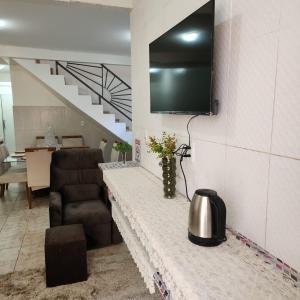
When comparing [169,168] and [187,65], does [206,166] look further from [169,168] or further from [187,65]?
[187,65]

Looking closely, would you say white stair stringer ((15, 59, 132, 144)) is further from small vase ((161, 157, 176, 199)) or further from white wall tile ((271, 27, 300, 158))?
white wall tile ((271, 27, 300, 158))

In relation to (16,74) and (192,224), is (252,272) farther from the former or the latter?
(16,74)

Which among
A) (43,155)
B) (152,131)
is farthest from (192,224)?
(43,155)

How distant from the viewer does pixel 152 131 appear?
235cm

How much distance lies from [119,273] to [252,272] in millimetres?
1672

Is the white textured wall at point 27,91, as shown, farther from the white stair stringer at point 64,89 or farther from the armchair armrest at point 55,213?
the armchair armrest at point 55,213

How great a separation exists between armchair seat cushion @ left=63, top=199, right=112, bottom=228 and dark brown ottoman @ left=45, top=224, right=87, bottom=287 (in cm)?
38

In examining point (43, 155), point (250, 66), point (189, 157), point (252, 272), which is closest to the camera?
point (252, 272)

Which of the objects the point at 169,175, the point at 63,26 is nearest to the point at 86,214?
the point at 169,175

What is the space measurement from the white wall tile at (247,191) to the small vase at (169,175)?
1.52 ft

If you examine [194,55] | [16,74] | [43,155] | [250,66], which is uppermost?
[16,74]

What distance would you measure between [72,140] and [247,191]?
5.81 m

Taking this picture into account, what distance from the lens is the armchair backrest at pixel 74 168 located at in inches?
117

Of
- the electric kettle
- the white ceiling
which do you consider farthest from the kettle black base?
the white ceiling
